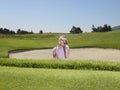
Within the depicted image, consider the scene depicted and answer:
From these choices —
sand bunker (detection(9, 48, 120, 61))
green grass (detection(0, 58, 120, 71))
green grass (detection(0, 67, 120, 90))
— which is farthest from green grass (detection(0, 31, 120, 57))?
green grass (detection(0, 67, 120, 90))

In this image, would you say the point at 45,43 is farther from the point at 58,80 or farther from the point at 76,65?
the point at 58,80

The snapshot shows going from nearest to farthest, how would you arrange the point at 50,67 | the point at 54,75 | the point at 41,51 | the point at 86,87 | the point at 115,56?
the point at 86,87, the point at 54,75, the point at 50,67, the point at 115,56, the point at 41,51

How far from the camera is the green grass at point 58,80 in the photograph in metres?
10.1

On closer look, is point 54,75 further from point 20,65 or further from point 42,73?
point 20,65

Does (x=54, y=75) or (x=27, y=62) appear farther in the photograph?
(x=27, y=62)

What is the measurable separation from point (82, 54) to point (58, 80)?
2260 cm

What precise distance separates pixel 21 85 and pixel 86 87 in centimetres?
184

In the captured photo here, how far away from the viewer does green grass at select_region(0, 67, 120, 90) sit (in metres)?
10.1

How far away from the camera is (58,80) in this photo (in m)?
10.4

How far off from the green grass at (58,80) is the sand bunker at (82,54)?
63.8 ft

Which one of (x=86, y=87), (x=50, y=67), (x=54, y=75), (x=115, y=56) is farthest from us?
(x=115, y=56)

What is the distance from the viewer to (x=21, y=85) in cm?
1031

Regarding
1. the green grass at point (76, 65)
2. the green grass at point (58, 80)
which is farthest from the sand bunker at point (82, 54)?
the green grass at point (58, 80)

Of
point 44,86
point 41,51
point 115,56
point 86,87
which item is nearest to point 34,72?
point 44,86
